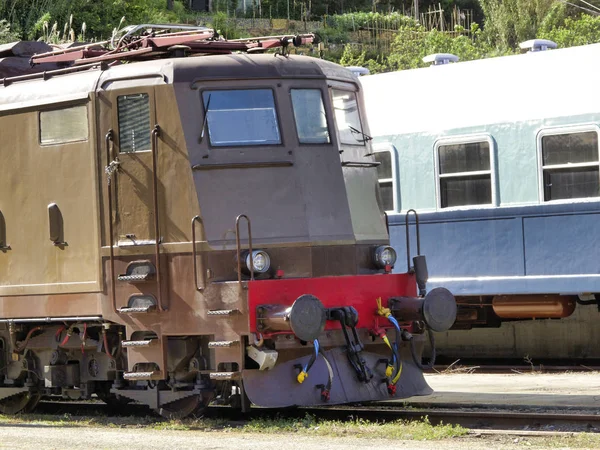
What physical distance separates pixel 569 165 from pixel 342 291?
556 centimetres

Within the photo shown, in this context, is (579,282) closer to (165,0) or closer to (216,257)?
(216,257)

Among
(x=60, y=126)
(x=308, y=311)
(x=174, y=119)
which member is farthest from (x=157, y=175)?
(x=308, y=311)

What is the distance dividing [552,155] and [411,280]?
4657mm

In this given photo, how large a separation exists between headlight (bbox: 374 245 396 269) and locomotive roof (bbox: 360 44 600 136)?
188 inches

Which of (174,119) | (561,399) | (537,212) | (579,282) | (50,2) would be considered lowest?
(561,399)

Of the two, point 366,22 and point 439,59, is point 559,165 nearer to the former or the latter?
point 439,59

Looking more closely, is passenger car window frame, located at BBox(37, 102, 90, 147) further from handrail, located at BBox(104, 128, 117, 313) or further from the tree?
the tree

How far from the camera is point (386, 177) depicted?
17109 millimetres

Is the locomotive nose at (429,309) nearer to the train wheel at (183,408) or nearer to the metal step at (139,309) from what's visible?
the train wheel at (183,408)

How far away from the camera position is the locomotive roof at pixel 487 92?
1543 cm

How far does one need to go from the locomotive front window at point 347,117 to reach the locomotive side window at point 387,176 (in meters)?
5.29

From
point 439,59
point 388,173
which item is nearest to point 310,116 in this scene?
point 388,173

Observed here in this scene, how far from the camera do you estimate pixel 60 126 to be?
38.1 feet

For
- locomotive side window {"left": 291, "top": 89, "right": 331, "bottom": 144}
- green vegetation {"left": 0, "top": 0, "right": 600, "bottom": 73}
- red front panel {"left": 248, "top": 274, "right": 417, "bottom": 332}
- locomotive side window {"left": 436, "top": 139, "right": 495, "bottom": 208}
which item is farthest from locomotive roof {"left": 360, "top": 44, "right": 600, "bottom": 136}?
green vegetation {"left": 0, "top": 0, "right": 600, "bottom": 73}
